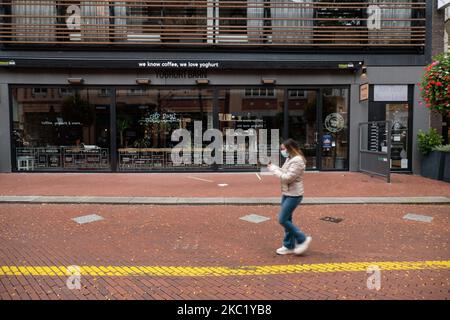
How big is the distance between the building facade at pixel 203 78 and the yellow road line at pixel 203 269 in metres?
9.92

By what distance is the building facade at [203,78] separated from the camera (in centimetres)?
1392

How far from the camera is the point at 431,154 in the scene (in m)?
13.3

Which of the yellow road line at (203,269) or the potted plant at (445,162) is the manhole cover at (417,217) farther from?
the potted plant at (445,162)

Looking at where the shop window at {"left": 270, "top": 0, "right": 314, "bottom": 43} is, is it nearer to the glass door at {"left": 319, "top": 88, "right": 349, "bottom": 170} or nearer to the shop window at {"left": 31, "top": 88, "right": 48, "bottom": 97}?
the glass door at {"left": 319, "top": 88, "right": 349, "bottom": 170}

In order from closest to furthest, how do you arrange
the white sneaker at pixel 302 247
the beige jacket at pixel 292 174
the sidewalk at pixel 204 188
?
the beige jacket at pixel 292 174 → the white sneaker at pixel 302 247 → the sidewalk at pixel 204 188

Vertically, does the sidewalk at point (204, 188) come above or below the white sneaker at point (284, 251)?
above

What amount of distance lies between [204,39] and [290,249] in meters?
10.9

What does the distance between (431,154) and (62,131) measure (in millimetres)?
14350

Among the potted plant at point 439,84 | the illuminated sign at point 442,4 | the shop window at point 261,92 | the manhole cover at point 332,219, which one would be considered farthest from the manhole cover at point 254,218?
the illuminated sign at point 442,4

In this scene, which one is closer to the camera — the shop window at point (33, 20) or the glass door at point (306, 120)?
the shop window at point (33, 20)

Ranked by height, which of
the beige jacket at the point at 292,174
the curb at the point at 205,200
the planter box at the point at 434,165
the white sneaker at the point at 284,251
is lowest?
the white sneaker at the point at 284,251

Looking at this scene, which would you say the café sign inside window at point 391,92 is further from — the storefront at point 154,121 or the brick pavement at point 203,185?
the brick pavement at point 203,185

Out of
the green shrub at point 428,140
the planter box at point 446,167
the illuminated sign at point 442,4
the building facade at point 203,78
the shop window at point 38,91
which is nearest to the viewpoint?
the planter box at point 446,167
